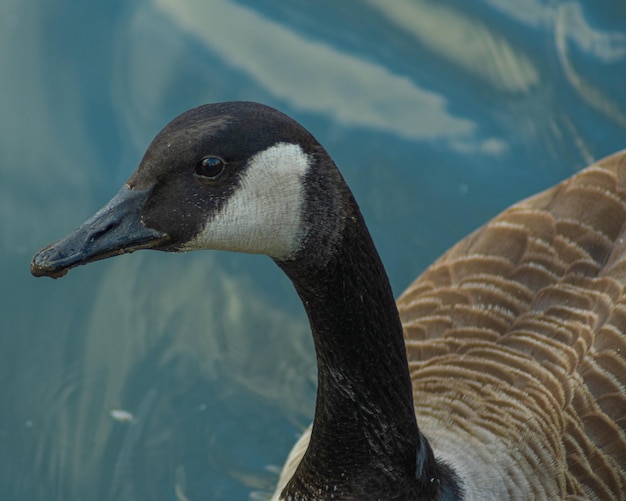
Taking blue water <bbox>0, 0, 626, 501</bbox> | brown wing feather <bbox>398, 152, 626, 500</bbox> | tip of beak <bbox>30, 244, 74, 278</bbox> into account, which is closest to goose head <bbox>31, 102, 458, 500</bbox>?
tip of beak <bbox>30, 244, 74, 278</bbox>

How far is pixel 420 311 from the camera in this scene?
12.8ft

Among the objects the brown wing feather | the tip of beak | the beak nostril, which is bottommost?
the brown wing feather

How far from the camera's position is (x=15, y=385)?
4609 mm

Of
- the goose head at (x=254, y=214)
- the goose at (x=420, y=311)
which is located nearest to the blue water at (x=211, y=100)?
the goose at (x=420, y=311)

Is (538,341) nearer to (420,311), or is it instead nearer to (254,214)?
(420,311)

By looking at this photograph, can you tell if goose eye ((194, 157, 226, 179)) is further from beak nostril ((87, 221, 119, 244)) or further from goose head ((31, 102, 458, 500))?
beak nostril ((87, 221, 119, 244))

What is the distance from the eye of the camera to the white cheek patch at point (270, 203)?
2.42m

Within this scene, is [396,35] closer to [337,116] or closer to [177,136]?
[337,116]

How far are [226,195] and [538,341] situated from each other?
1.56m

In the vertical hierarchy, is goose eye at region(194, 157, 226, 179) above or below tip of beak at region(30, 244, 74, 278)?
above

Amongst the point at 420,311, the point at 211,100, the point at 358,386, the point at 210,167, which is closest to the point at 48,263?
the point at 210,167

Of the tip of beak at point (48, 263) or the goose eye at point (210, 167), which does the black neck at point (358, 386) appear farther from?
the tip of beak at point (48, 263)

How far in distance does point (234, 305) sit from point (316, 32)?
2058 millimetres

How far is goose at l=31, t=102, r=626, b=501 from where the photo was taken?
2.44 metres
